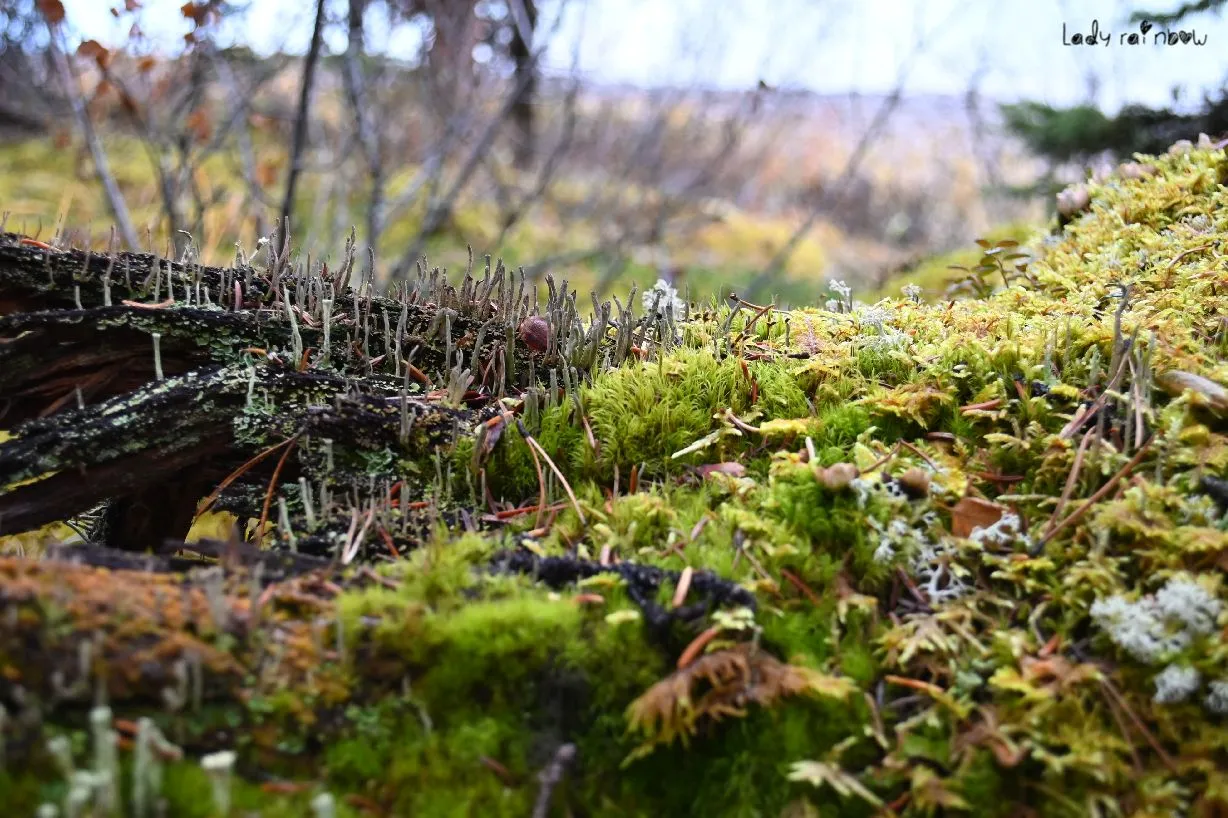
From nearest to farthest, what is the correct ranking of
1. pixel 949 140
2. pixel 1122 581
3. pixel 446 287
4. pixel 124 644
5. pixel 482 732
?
pixel 124 644, pixel 482 732, pixel 1122 581, pixel 446 287, pixel 949 140

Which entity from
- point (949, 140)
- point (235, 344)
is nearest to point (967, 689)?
point (235, 344)

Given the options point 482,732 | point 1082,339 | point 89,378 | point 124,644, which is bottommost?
point 482,732

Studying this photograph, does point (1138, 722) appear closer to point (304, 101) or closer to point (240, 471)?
point (240, 471)

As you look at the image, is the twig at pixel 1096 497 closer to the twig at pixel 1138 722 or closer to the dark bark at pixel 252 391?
the twig at pixel 1138 722

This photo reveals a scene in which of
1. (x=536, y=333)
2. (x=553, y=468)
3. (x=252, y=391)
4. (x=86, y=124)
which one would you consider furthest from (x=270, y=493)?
(x=86, y=124)

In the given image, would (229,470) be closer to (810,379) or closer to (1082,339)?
(810,379)
